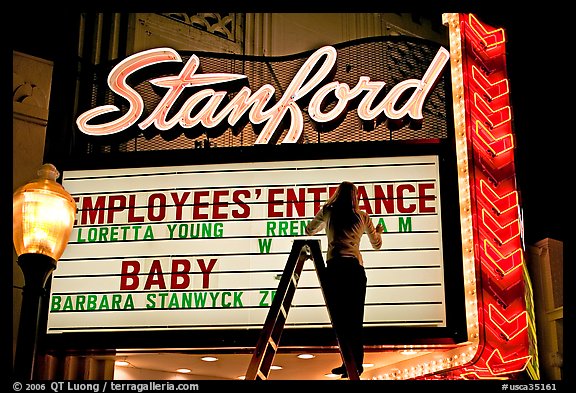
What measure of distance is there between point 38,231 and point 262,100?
531 cm

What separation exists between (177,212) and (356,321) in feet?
12.3

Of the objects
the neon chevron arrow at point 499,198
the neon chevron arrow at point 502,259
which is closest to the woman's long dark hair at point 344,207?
the neon chevron arrow at point 502,259

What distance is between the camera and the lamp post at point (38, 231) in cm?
834

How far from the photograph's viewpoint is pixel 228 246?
40.0 feet

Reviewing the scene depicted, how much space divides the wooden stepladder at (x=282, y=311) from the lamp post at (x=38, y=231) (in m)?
2.16

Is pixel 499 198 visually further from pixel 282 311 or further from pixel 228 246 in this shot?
pixel 282 311

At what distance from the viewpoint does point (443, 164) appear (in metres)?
12.4

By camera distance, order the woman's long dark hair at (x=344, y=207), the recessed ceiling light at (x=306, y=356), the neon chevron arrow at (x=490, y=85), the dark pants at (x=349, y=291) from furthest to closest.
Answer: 1. the neon chevron arrow at (x=490, y=85)
2. the recessed ceiling light at (x=306, y=356)
3. the woman's long dark hair at (x=344, y=207)
4. the dark pants at (x=349, y=291)

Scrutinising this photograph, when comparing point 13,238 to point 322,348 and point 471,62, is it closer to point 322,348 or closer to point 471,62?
point 322,348

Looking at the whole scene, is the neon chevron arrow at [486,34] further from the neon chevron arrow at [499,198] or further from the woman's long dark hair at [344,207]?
the woman's long dark hair at [344,207]

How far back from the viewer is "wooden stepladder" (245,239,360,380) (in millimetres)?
7816

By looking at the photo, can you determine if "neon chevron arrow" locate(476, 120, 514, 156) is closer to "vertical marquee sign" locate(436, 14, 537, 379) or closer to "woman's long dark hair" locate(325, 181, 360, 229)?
"vertical marquee sign" locate(436, 14, 537, 379)

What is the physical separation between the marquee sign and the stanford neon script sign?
795 millimetres

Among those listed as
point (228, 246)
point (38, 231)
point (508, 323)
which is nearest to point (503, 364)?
point (508, 323)
